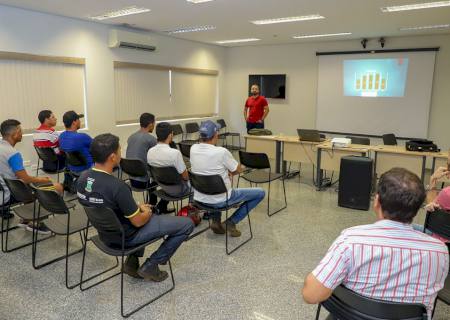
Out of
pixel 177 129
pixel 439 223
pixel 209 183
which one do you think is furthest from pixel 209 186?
pixel 177 129

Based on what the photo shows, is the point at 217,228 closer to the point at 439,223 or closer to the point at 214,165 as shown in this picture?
the point at 214,165

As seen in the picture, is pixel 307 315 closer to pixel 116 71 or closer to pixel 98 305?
pixel 98 305

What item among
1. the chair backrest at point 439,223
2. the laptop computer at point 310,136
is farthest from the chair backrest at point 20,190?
the laptop computer at point 310,136

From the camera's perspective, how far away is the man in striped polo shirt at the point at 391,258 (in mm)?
1233

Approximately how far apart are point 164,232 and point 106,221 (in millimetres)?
447

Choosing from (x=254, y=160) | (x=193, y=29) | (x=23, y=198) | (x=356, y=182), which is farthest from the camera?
(x=193, y=29)

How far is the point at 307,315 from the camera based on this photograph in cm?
231

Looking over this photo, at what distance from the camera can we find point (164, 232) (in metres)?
2.46

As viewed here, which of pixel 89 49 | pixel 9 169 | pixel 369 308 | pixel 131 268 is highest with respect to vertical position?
pixel 89 49

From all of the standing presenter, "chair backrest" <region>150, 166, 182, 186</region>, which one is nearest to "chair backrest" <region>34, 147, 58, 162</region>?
"chair backrest" <region>150, 166, 182, 186</region>

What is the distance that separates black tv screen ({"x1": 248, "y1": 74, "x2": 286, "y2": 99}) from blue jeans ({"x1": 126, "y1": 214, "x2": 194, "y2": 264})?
6526mm

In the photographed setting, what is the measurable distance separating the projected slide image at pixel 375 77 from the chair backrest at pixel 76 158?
5908mm

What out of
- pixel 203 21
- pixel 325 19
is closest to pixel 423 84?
pixel 325 19

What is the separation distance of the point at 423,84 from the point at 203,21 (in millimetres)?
4528
